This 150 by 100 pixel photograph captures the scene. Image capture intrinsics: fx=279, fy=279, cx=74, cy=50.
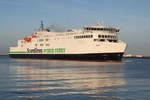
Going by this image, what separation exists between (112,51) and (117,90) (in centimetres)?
3943

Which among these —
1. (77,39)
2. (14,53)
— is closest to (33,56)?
(14,53)

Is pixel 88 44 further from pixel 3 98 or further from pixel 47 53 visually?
pixel 3 98

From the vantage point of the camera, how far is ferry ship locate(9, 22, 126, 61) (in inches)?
2232

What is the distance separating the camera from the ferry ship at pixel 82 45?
56688 millimetres

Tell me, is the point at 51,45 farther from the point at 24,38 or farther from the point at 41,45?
the point at 24,38

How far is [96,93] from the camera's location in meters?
15.8

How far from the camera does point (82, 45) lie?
59.9m

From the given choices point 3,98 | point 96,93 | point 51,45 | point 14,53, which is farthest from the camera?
point 14,53

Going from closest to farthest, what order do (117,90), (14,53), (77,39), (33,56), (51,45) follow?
(117,90)
(77,39)
(51,45)
(33,56)
(14,53)

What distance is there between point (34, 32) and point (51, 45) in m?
13.9

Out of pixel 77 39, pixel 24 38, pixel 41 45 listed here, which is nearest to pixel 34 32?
pixel 24 38

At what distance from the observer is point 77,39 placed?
61.2 metres

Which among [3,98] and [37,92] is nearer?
[3,98]

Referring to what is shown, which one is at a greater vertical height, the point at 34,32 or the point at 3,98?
the point at 34,32
